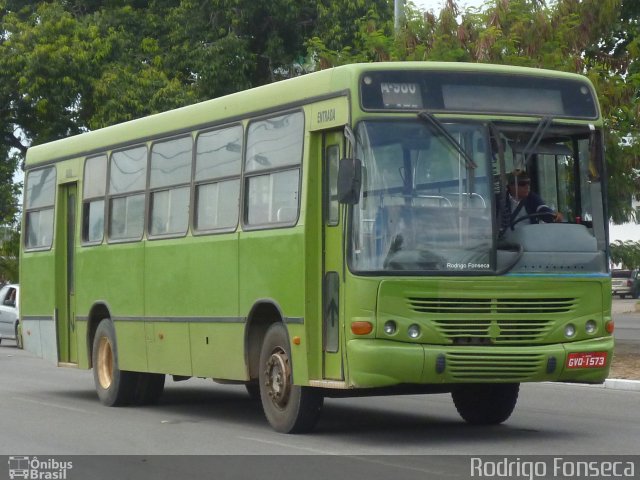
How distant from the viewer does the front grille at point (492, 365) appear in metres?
11.7

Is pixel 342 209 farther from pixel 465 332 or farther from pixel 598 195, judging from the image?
pixel 598 195

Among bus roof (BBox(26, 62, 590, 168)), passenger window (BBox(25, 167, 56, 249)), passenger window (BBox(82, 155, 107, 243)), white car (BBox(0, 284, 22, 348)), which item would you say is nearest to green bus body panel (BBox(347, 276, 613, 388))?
bus roof (BBox(26, 62, 590, 168))

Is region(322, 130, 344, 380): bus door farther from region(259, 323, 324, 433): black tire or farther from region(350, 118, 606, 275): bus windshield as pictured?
region(259, 323, 324, 433): black tire

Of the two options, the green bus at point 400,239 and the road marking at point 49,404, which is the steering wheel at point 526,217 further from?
the road marking at point 49,404

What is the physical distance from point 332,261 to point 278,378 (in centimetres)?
133

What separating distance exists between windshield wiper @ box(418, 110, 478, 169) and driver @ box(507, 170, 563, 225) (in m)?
0.42

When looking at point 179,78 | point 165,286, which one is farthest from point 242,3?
point 165,286

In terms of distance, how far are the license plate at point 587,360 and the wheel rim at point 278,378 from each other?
2.42 meters

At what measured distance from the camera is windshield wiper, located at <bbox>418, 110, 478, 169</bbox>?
1191 centimetres

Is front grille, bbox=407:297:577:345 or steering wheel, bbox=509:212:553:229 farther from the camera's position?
steering wheel, bbox=509:212:553:229

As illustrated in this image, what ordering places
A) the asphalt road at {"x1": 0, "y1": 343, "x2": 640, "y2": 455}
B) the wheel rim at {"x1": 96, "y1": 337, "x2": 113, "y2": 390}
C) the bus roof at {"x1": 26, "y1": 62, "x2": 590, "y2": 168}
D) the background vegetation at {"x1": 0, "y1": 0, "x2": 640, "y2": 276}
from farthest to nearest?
the background vegetation at {"x1": 0, "y1": 0, "x2": 640, "y2": 276}, the wheel rim at {"x1": 96, "y1": 337, "x2": 113, "y2": 390}, the bus roof at {"x1": 26, "y1": 62, "x2": 590, "y2": 168}, the asphalt road at {"x1": 0, "y1": 343, "x2": 640, "y2": 455}

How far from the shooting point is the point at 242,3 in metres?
35.3

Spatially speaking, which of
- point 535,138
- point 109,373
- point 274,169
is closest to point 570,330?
point 535,138

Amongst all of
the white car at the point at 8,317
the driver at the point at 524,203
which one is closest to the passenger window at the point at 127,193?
the driver at the point at 524,203
